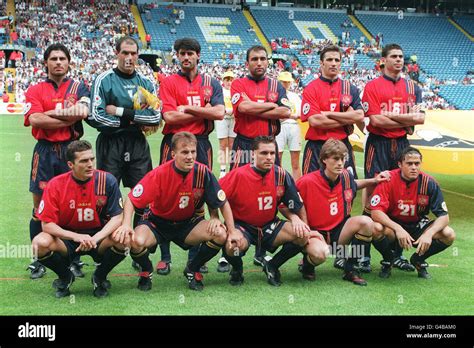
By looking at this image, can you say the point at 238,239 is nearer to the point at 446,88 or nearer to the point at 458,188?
the point at 458,188

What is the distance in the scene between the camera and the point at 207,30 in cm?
3678

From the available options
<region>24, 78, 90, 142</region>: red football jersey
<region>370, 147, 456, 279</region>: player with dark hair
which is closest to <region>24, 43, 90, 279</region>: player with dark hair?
<region>24, 78, 90, 142</region>: red football jersey

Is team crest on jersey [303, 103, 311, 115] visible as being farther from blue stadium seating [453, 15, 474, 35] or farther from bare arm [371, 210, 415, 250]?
blue stadium seating [453, 15, 474, 35]

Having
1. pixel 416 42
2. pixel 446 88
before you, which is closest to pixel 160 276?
pixel 446 88

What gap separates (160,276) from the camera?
16.3ft

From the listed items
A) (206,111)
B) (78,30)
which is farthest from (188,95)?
(78,30)

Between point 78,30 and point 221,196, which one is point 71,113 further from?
point 78,30

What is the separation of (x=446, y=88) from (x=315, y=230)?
3004 cm

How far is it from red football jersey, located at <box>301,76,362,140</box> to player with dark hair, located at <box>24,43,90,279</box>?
1998 mm

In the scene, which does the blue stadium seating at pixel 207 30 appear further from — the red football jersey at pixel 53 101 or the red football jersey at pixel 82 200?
the red football jersey at pixel 82 200

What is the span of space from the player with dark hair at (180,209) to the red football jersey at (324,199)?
0.77m

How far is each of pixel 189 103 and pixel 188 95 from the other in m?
0.07

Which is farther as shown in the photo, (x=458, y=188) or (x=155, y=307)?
(x=458, y=188)

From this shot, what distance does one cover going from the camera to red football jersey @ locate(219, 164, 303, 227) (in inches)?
191
